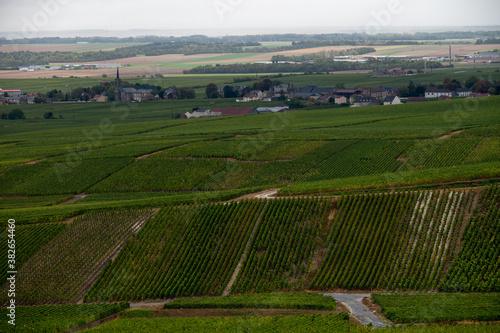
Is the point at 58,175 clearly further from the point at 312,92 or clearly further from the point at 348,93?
the point at 312,92

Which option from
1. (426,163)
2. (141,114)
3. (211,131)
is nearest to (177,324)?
(426,163)

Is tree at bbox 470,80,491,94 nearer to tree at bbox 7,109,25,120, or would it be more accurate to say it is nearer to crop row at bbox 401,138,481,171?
crop row at bbox 401,138,481,171

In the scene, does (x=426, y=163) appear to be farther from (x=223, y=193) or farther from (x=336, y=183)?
(x=223, y=193)

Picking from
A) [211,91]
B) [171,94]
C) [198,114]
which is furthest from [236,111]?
[171,94]

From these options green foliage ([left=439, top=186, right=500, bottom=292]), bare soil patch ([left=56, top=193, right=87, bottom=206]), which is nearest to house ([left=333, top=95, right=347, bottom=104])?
bare soil patch ([left=56, top=193, right=87, bottom=206])

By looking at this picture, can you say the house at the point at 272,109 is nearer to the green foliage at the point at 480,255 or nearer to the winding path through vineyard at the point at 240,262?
the winding path through vineyard at the point at 240,262

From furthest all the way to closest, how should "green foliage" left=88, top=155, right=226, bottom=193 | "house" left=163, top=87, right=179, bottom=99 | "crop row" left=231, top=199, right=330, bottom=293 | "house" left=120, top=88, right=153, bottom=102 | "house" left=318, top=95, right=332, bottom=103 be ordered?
"house" left=120, top=88, right=153, bottom=102 → "house" left=163, top=87, right=179, bottom=99 → "house" left=318, top=95, right=332, bottom=103 → "green foliage" left=88, top=155, right=226, bottom=193 → "crop row" left=231, top=199, right=330, bottom=293

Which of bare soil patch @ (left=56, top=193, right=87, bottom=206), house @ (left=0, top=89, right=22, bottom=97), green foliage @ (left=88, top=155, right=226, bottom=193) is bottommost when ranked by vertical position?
bare soil patch @ (left=56, top=193, right=87, bottom=206)

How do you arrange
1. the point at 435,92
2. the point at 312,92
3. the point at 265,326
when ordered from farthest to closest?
the point at 312,92, the point at 435,92, the point at 265,326
